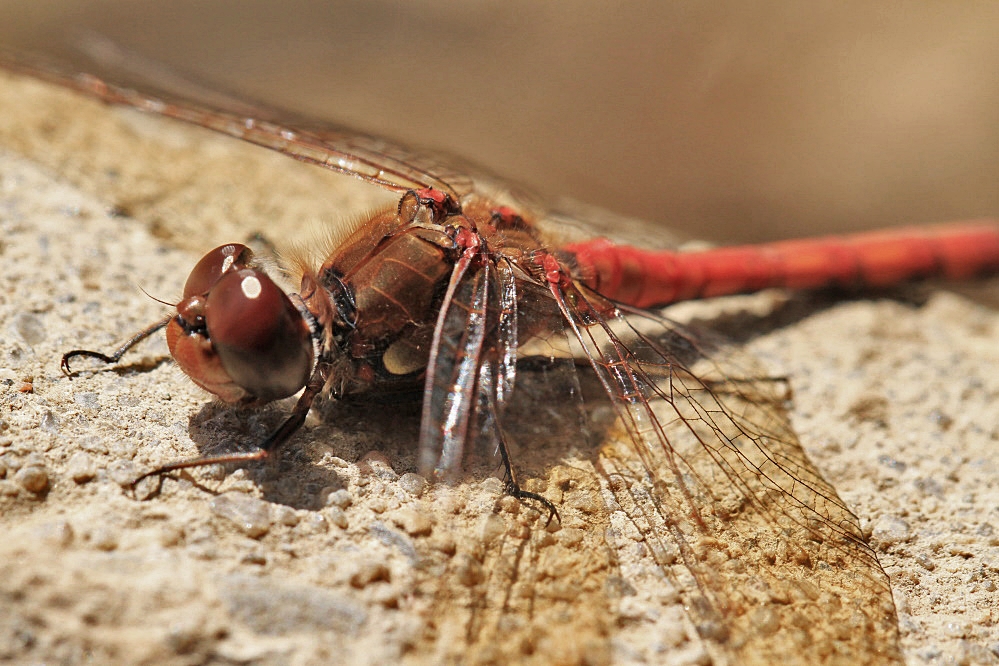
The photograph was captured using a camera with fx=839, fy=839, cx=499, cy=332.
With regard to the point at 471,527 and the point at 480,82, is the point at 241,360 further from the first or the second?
the point at 480,82

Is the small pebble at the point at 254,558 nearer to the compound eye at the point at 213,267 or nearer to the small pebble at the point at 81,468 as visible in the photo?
the small pebble at the point at 81,468

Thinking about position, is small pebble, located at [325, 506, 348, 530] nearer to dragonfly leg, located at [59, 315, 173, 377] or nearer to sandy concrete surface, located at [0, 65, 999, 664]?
sandy concrete surface, located at [0, 65, 999, 664]

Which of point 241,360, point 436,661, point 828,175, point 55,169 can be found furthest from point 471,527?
point 828,175

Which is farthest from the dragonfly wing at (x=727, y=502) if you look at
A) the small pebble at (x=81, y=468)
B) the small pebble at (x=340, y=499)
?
the small pebble at (x=81, y=468)

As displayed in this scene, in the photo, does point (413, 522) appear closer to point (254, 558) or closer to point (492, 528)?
point (492, 528)

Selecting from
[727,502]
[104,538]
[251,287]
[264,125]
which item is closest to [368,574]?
[104,538]

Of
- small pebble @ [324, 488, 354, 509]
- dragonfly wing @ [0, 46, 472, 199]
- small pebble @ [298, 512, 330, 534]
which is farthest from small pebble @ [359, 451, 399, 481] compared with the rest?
dragonfly wing @ [0, 46, 472, 199]
